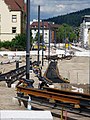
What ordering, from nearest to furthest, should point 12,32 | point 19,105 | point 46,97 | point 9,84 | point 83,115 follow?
point 83,115 → point 46,97 → point 19,105 → point 9,84 → point 12,32

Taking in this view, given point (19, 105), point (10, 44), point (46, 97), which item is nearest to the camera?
point (46, 97)

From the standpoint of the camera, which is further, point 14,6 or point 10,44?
point 14,6

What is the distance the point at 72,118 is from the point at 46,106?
118 cm

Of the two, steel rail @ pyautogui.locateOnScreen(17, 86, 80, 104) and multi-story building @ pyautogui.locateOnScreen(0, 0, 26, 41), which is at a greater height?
multi-story building @ pyautogui.locateOnScreen(0, 0, 26, 41)

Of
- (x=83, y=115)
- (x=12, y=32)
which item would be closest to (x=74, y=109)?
(x=83, y=115)

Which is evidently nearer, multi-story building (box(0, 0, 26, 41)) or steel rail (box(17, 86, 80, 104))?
steel rail (box(17, 86, 80, 104))

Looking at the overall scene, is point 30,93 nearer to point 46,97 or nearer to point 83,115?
point 46,97

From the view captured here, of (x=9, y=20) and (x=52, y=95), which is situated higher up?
(x=9, y=20)

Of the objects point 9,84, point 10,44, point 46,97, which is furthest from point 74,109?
point 10,44

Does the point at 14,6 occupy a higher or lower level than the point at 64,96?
higher

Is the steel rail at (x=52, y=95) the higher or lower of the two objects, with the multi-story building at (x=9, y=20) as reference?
lower

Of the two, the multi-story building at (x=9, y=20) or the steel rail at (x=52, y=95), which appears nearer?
the steel rail at (x=52, y=95)

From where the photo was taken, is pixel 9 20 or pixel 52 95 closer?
pixel 52 95

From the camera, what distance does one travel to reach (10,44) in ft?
290
